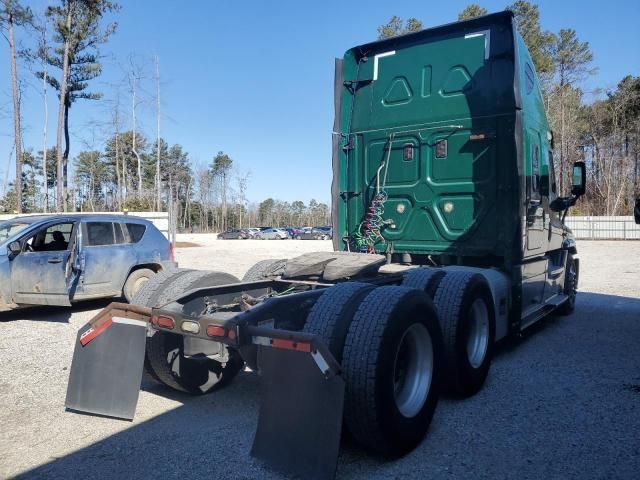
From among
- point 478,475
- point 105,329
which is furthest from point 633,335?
point 105,329

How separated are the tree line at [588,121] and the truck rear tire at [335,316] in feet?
110

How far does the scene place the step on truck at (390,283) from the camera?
9.70 feet

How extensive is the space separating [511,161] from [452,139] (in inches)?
28.1

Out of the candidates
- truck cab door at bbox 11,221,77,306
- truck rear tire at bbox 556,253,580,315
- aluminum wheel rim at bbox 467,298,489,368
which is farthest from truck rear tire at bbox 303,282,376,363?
truck rear tire at bbox 556,253,580,315

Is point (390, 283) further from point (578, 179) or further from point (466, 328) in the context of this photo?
point (578, 179)

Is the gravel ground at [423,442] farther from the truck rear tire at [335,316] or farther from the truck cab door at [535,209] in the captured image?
the truck cab door at [535,209]

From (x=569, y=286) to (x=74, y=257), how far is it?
26.0 feet

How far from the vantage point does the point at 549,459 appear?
3221 mm

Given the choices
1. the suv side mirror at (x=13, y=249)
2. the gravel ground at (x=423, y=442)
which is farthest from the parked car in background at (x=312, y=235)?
the gravel ground at (x=423, y=442)

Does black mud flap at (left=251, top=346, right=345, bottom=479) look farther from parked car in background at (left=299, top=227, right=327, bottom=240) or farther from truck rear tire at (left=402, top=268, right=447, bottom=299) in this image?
parked car in background at (left=299, top=227, right=327, bottom=240)

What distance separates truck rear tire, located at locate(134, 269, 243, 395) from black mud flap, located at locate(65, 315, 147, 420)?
302 millimetres

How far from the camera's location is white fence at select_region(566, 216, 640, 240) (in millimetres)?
31828

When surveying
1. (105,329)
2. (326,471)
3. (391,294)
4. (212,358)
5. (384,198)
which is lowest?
(326,471)

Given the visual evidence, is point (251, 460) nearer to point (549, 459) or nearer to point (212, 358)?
point (212, 358)
